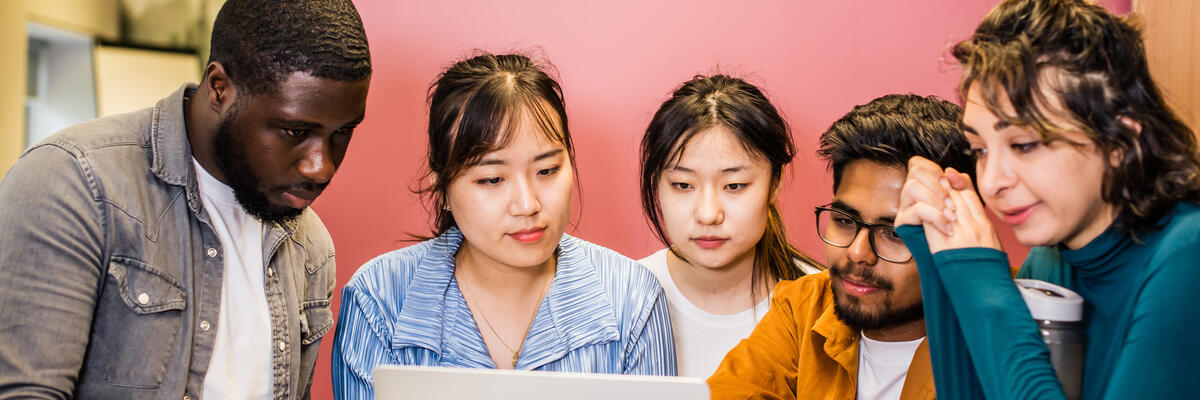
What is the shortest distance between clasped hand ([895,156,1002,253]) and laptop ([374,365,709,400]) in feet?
1.50

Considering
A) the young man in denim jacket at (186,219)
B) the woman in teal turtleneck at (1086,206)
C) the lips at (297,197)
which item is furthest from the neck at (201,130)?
the woman in teal turtleneck at (1086,206)

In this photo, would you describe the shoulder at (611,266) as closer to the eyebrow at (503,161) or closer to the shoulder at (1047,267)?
the eyebrow at (503,161)

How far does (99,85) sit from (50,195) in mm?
1758

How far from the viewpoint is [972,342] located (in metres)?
1.19

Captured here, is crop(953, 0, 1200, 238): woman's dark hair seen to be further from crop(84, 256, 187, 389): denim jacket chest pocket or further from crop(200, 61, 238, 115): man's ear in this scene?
crop(84, 256, 187, 389): denim jacket chest pocket

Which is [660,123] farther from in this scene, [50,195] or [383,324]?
[50,195]

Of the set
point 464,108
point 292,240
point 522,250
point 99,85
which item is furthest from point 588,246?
point 99,85

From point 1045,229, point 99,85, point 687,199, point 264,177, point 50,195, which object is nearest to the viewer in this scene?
point 1045,229

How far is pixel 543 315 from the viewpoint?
74.4 inches

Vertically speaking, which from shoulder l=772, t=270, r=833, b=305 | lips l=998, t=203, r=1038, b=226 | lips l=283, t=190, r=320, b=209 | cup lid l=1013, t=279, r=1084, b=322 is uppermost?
lips l=998, t=203, r=1038, b=226

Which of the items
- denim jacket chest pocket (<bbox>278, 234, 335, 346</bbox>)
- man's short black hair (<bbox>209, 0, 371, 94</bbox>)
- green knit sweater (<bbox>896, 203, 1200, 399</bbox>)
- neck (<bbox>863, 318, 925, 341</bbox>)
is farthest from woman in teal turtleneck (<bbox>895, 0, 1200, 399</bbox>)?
denim jacket chest pocket (<bbox>278, 234, 335, 346</bbox>)

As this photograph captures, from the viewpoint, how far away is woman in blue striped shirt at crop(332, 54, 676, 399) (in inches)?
70.8

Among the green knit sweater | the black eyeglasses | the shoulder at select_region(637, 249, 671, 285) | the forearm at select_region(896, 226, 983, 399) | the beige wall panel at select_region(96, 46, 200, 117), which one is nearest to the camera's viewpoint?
the green knit sweater

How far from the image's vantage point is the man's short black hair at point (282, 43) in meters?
1.51
